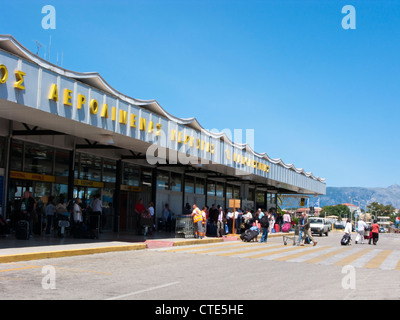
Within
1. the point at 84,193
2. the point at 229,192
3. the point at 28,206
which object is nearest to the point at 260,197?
the point at 229,192

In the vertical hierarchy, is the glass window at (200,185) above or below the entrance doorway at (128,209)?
above

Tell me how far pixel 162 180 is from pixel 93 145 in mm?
9575

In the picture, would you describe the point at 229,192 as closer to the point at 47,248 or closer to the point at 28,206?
the point at 28,206

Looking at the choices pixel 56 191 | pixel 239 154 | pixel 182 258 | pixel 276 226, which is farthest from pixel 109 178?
pixel 276 226

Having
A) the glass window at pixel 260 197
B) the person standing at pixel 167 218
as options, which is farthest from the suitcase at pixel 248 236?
the glass window at pixel 260 197

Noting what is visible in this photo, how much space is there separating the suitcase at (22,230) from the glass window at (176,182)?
55.7 ft

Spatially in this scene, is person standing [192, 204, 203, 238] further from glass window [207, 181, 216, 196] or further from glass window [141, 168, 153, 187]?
glass window [207, 181, 216, 196]

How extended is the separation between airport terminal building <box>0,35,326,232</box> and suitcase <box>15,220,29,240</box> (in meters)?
2.22

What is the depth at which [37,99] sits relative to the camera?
49.9 feet

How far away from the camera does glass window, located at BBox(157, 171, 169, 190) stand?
106 ft

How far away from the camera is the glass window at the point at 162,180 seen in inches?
1273

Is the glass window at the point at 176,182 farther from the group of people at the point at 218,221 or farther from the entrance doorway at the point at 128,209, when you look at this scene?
the group of people at the point at 218,221
